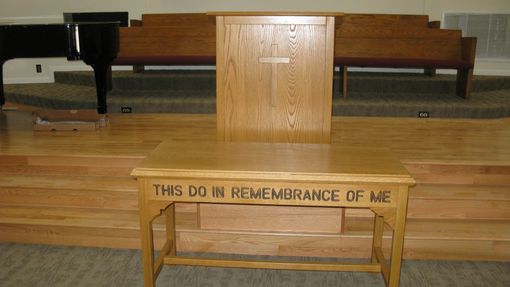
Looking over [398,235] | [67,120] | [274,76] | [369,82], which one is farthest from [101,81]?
[398,235]

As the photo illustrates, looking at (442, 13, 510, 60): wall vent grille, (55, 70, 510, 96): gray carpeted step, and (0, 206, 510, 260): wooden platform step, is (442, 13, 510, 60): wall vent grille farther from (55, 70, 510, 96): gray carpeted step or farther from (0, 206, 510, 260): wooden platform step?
(0, 206, 510, 260): wooden platform step

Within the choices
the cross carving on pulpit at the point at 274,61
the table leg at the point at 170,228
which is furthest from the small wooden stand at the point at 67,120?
the cross carving on pulpit at the point at 274,61

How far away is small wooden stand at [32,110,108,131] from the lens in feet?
13.0

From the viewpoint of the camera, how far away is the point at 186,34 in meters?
5.29

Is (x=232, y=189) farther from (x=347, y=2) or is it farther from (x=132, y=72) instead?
(x=347, y=2)

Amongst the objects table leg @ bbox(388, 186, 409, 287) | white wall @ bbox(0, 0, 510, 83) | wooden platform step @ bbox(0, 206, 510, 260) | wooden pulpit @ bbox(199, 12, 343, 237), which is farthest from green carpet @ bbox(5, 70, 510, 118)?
table leg @ bbox(388, 186, 409, 287)

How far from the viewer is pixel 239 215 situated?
8.78ft

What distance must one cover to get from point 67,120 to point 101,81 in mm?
513

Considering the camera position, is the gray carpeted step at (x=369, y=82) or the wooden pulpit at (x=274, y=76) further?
the gray carpeted step at (x=369, y=82)

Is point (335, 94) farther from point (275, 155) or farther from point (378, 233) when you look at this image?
point (275, 155)

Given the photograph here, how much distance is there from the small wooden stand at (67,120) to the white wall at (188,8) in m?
2.60

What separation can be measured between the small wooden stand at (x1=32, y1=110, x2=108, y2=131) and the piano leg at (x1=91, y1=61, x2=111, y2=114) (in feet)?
1.01

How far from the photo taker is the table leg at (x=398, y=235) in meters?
1.99

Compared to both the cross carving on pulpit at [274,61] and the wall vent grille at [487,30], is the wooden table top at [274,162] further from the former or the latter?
the wall vent grille at [487,30]
